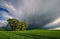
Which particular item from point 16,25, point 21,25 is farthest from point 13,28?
point 21,25

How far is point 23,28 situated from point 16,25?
491cm

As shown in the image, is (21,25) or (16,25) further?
(21,25)

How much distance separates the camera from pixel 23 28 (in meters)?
39.7

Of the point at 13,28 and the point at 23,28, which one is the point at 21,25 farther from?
the point at 13,28

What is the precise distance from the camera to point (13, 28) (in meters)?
33.8

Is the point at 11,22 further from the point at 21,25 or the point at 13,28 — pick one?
the point at 21,25

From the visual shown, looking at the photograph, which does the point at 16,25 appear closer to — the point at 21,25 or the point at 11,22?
the point at 11,22

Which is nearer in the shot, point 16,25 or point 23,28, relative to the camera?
point 16,25

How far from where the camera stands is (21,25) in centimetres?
3922

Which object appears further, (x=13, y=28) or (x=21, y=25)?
(x=21, y=25)

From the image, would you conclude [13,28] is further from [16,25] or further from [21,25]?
[21,25]

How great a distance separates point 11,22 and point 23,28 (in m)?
5.96

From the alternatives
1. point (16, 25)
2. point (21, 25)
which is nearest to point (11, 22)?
point (16, 25)

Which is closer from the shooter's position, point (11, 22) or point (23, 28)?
point (11, 22)
